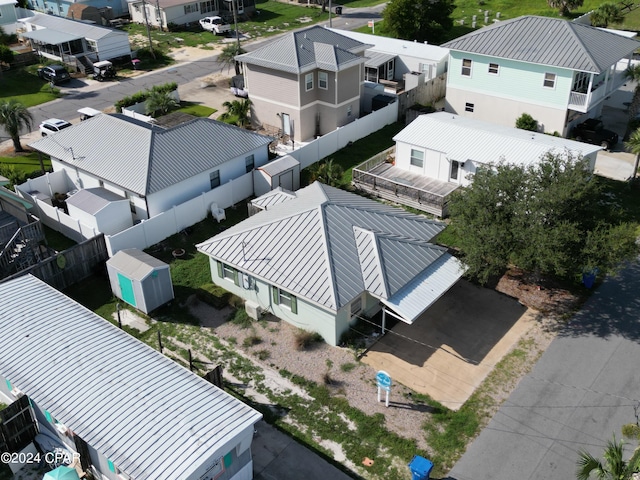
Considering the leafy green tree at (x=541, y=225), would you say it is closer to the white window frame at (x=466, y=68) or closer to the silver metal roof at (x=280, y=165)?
the silver metal roof at (x=280, y=165)

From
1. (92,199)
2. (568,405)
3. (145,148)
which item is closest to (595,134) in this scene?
(568,405)

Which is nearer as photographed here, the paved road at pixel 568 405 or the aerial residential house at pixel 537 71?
the paved road at pixel 568 405

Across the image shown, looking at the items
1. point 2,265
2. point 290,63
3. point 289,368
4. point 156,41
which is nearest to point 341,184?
point 290,63

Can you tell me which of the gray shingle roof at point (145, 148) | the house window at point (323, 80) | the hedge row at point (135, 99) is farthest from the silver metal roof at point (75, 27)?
the house window at point (323, 80)

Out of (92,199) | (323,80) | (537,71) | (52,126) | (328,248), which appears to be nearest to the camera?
(328,248)

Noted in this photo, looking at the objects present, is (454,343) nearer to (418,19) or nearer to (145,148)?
(145,148)

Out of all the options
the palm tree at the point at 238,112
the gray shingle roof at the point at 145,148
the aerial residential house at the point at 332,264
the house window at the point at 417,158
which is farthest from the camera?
the palm tree at the point at 238,112
